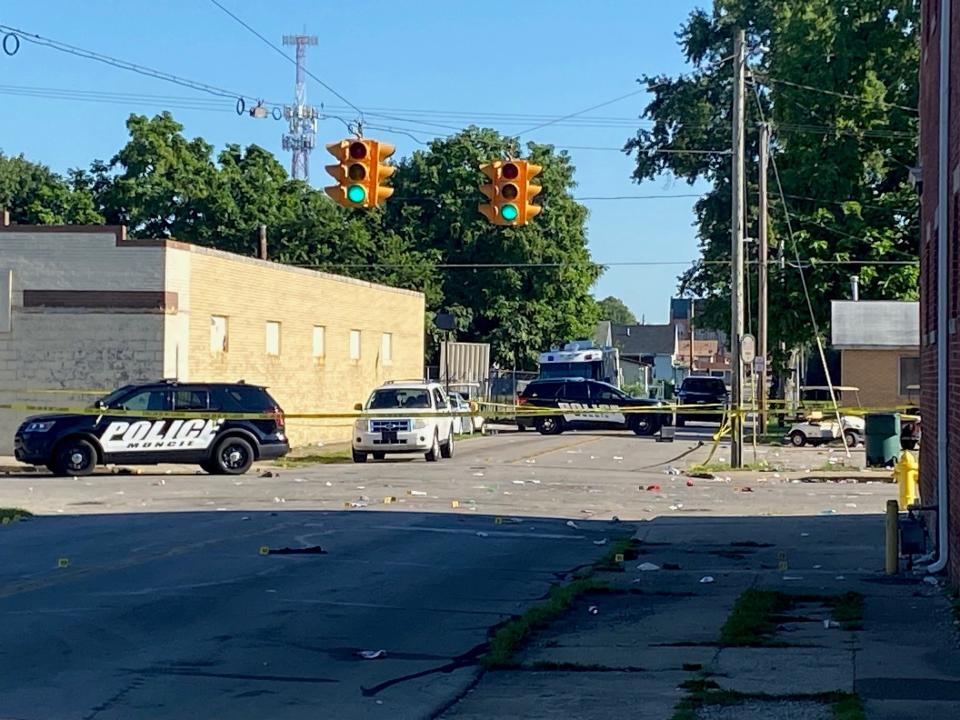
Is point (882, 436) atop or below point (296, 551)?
atop

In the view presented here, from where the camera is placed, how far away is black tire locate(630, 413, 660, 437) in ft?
170

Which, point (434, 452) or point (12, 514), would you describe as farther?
point (434, 452)

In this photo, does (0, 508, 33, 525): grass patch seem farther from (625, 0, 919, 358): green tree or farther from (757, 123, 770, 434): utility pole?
(625, 0, 919, 358): green tree

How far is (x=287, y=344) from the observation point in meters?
43.2

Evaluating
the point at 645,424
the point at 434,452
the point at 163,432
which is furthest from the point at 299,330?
the point at 163,432

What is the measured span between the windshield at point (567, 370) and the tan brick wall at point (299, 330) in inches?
391

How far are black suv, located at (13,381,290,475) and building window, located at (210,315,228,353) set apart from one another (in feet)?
26.3

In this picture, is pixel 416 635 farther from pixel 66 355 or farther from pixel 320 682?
pixel 66 355

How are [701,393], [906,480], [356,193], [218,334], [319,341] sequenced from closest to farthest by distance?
[906,480] < [356,193] < [218,334] < [319,341] < [701,393]

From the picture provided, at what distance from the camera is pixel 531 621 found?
11.9 meters

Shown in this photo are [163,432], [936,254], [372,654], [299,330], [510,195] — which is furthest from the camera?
[299,330]

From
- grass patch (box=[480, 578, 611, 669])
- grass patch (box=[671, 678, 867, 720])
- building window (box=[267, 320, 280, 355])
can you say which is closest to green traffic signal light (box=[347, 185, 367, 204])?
grass patch (box=[480, 578, 611, 669])

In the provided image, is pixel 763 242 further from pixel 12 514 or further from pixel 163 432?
pixel 12 514

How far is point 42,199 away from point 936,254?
6179 cm
